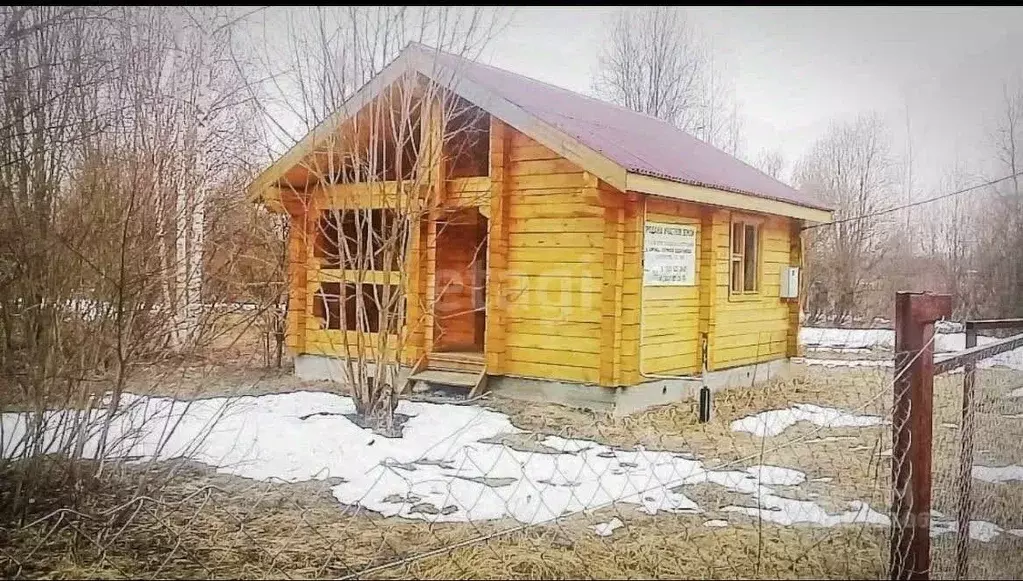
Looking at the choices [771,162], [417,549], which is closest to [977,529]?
[771,162]

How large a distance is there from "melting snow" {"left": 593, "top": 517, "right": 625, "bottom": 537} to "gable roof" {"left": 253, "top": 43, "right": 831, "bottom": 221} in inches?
59.7

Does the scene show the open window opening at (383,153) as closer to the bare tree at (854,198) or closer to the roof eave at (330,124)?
the roof eave at (330,124)

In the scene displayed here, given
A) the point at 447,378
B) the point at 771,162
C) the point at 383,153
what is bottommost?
the point at 447,378

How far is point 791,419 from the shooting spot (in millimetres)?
3396

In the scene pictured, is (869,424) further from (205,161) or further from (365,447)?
(205,161)

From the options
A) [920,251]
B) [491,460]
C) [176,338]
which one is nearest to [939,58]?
[920,251]

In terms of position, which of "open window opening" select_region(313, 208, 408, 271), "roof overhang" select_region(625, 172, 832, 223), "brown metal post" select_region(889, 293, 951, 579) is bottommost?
"brown metal post" select_region(889, 293, 951, 579)

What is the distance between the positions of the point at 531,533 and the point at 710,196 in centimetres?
275

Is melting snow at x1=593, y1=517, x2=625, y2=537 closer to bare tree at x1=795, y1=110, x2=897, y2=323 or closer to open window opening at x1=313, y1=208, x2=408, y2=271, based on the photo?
bare tree at x1=795, y1=110, x2=897, y2=323

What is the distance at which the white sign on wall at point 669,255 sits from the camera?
168 inches

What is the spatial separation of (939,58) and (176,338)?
212 centimetres

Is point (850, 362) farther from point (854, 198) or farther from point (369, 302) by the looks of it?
point (369, 302)

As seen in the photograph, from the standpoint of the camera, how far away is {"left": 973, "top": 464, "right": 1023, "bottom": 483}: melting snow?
7.40 feet

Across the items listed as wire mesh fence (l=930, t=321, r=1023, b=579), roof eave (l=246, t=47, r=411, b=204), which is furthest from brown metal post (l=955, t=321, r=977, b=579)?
roof eave (l=246, t=47, r=411, b=204)
